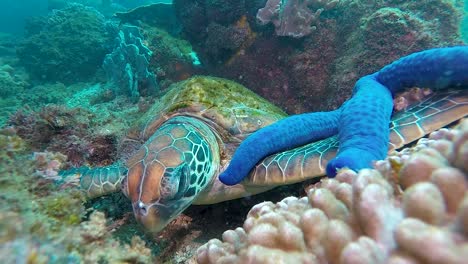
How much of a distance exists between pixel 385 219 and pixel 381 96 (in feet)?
6.18

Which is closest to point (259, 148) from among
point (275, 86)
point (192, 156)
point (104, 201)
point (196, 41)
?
point (192, 156)

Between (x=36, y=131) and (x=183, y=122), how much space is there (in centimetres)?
213

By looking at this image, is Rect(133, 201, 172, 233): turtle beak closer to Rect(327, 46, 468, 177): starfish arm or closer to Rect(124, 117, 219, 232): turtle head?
Rect(124, 117, 219, 232): turtle head

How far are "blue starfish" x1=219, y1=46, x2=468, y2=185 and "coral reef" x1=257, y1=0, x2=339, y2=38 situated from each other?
110 inches

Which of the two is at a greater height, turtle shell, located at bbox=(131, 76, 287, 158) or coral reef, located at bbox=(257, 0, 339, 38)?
coral reef, located at bbox=(257, 0, 339, 38)

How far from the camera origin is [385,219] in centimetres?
108

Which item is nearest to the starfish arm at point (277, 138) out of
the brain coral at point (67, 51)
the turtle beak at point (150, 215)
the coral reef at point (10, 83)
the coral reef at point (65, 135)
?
the turtle beak at point (150, 215)

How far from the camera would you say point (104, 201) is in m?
3.62

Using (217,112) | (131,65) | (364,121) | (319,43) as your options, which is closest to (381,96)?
(364,121)

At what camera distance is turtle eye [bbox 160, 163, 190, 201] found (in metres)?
2.50

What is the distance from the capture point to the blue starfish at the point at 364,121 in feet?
6.93

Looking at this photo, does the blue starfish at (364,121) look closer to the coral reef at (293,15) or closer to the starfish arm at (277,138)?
the starfish arm at (277,138)

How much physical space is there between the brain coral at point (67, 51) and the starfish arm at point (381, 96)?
10789 mm

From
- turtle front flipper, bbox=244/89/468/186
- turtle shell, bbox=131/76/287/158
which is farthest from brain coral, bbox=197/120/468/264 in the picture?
turtle shell, bbox=131/76/287/158
